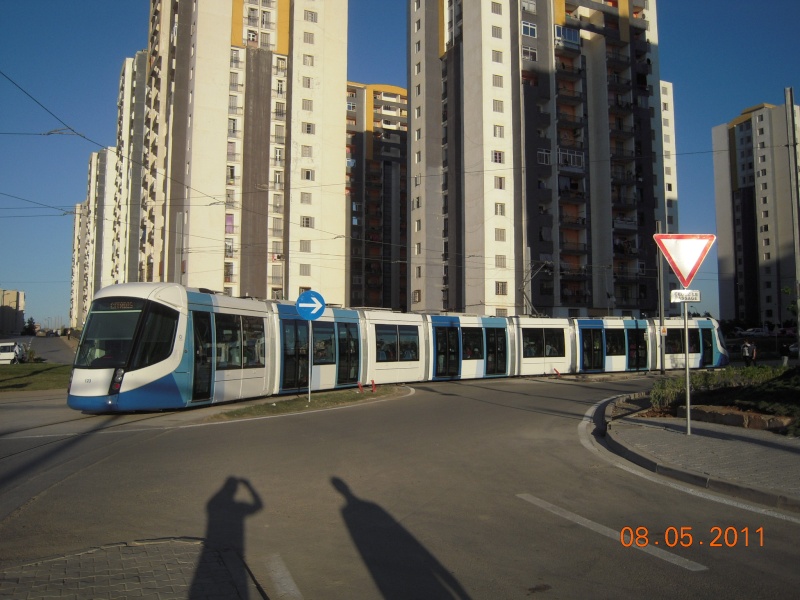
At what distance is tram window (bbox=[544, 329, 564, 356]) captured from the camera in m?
27.0

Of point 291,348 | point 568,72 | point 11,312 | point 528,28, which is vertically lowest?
point 291,348

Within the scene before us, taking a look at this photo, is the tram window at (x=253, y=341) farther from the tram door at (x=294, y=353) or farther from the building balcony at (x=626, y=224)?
the building balcony at (x=626, y=224)

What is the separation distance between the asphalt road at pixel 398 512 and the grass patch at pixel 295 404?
2569 mm

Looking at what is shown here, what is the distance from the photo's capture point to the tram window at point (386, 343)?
21.6m

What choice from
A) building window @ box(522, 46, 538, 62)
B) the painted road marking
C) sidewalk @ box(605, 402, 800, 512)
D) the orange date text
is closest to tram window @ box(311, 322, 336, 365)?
sidewalk @ box(605, 402, 800, 512)

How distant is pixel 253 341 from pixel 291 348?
1.60m

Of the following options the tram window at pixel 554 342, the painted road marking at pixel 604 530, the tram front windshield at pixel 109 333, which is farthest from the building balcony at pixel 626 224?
the painted road marking at pixel 604 530

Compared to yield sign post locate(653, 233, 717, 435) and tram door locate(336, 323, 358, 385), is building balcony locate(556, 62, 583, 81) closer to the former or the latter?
tram door locate(336, 323, 358, 385)

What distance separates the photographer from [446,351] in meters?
24.1

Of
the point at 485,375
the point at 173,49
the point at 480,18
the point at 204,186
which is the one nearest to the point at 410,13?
the point at 480,18

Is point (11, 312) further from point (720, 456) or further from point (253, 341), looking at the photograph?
point (720, 456)

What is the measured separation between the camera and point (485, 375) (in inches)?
999

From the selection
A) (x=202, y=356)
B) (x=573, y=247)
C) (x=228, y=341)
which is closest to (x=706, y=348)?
(x=228, y=341)

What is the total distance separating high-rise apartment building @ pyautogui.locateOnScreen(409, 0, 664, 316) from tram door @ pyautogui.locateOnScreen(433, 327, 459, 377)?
27.4 m
